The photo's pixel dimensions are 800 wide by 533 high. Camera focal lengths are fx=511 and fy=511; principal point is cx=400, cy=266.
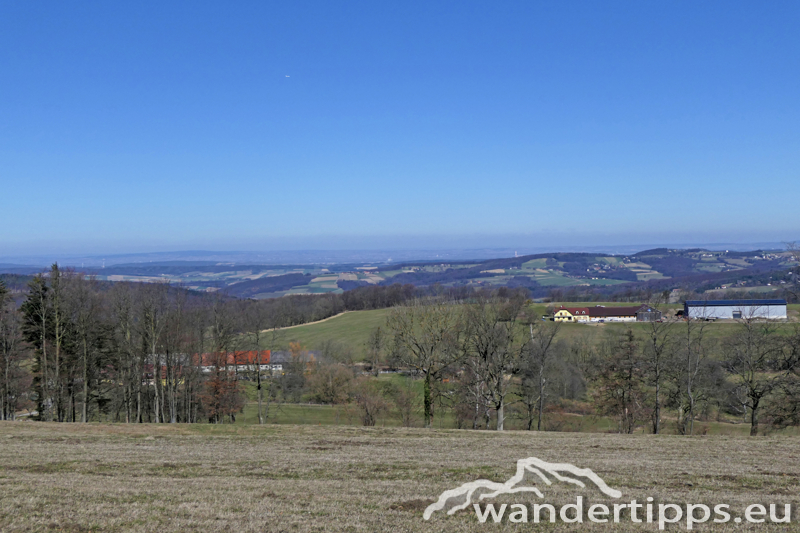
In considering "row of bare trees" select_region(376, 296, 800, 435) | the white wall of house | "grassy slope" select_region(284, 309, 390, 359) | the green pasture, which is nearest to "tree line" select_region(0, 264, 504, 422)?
A: "row of bare trees" select_region(376, 296, 800, 435)

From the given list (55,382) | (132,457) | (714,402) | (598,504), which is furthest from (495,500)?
(714,402)

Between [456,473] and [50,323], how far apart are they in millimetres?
36398

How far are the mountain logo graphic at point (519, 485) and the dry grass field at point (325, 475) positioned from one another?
35 centimetres

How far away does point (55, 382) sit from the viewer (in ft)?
128

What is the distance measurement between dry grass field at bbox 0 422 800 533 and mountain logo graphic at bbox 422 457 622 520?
0.35 metres

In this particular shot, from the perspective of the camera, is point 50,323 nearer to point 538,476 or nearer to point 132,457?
point 132,457

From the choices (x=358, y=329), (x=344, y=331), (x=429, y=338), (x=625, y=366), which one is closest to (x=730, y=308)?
(x=358, y=329)

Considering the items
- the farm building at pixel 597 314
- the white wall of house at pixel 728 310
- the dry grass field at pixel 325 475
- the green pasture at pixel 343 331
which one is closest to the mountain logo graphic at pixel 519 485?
the dry grass field at pixel 325 475

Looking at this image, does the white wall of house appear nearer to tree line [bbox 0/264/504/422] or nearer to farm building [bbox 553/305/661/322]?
farm building [bbox 553/305/661/322]

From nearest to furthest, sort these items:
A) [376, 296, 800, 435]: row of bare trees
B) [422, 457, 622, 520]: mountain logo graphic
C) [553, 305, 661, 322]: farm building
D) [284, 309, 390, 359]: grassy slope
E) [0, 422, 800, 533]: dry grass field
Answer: [0, 422, 800, 533]: dry grass field < [422, 457, 622, 520]: mountain logo graphic < [376, 296, 800, 435]: row of bare trees < [284, 309, 390, 359]: grassy slope < [553, 305, 661, 322]: farm building

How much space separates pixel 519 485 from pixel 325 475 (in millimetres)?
6578

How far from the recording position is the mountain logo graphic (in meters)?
13.9

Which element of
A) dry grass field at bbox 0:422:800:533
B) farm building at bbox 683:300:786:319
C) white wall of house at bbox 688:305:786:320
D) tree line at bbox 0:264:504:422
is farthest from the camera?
farm building at bbox 683:300:786:319

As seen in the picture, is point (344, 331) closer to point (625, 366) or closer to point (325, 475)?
point (625, 366)
